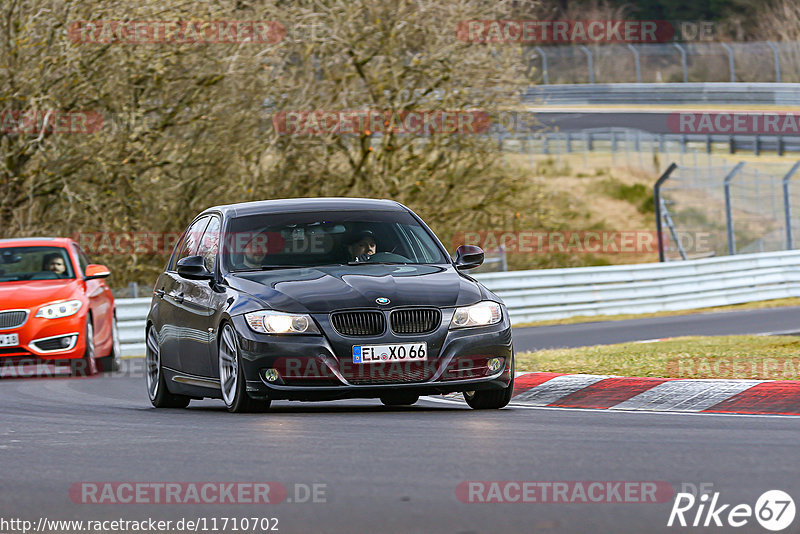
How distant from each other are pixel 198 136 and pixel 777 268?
37.2ft

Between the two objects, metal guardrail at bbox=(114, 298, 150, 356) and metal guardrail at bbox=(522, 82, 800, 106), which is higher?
metal guardrail at bbox=(522, 82, 800, 106)

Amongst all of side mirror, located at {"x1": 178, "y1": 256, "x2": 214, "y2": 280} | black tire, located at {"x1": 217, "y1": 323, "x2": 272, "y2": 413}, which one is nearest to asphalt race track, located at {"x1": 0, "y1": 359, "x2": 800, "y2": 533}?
black tire, located at {"x1": 217, "y1": 323, "x2": 272, "y2": 413}

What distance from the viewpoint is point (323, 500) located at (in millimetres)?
6648

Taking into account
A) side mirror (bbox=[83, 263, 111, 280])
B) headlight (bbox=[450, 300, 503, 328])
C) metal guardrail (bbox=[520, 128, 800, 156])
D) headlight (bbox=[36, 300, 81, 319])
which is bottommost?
metal guardrail (bbox=[520, 128, 800, 156])

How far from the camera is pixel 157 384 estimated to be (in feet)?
39.9

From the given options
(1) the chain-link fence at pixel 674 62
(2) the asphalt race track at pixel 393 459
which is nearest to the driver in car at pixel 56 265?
(2) the asphalt race track at pixel 393 459

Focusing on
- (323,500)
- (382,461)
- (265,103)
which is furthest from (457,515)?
(265,103)

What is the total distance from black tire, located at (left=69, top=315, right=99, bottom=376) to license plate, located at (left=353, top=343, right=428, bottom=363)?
7.32 metres

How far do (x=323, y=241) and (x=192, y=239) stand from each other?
1.70m

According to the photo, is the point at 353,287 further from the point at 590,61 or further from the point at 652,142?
the point at 590,61

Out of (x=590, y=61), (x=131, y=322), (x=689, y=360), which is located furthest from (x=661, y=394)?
(x=590, y=61)

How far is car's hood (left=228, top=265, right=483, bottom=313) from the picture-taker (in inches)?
396

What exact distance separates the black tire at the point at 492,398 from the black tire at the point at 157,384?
241 cm

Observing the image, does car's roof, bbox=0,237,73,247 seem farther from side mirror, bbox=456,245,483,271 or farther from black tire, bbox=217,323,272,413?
side mirror, bbox=456,245,483,271
